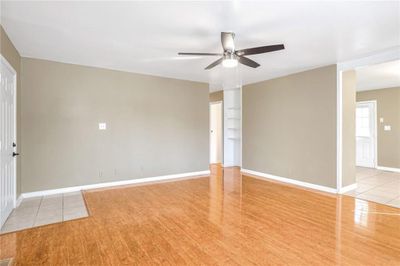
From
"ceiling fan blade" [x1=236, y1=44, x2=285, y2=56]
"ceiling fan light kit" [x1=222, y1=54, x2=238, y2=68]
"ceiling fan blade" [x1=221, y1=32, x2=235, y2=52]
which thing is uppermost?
"ceiling fan blade" [x1=221, y1=32, x2=235, y2=52]

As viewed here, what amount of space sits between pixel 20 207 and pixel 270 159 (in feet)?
17.1

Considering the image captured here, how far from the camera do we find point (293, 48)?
338 cm

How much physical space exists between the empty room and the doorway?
981 millimetres

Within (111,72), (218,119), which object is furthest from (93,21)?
(218,119)

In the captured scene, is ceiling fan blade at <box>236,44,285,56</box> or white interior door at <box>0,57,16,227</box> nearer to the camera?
ceiling fan blade at <box>236,44,285,56</box>

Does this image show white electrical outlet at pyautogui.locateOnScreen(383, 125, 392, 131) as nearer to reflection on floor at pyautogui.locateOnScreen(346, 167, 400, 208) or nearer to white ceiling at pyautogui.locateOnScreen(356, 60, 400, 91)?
white ceiling at pyautogui.locateOnScreen(356, 60, 400, 91)

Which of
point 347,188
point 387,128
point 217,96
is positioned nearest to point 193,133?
point 217,96

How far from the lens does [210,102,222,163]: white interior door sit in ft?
25.0

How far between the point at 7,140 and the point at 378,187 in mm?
6783

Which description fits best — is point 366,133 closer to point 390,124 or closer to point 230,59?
point 390,124

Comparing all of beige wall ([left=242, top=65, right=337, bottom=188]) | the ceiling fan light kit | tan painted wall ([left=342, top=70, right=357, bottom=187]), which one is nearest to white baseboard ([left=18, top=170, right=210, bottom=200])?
beige wall ([left=242, top=65, right=337, bottom=188])

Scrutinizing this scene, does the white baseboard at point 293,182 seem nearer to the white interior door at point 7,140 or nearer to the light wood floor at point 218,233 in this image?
the light wood floor at point 218,233

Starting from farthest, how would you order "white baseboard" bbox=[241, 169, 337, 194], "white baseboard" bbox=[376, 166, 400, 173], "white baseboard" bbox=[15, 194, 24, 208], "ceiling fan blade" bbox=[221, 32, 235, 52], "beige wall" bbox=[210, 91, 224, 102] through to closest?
1. "beige wall" bbox=[210, 91, 224, 102]
2. "white baseboard" bbox=[376, 166, 400, 173]
3. "white baseboard" bbox=[241, 169, 337, 194]
4. "white baseboard" bbox=[15, 194, 24, 208]
5. "ceiling fan blade" bbox=[221, 32, 235, 52]

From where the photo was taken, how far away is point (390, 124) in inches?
246
